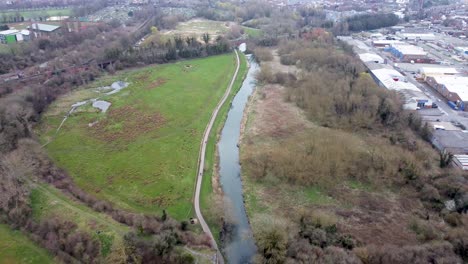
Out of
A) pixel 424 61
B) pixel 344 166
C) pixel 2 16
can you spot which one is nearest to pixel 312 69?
pixel 424 61

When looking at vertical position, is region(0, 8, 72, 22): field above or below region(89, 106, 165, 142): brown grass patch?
above

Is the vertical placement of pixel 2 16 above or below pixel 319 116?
above

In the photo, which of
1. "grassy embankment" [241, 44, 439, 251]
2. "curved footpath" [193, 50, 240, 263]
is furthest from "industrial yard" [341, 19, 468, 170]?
"curved footpath" [193, 50, 240, 263]

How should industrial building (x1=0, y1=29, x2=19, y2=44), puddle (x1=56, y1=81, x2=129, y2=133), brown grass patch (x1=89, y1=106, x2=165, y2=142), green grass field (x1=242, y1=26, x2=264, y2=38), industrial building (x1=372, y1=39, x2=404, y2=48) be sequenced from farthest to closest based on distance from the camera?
green grass field (x1=242, y1=26, x2=264, y2=38)
industrial building (x1=372, y1=39, x2=404, y2=48)
industrial building (x1=0, y1=29, x2=19, y2=44)
puddle (x1=56, y1=81, x2=129, y2=133)
brown grass patch (x1=89, y1=106, x2=165, y2=142)

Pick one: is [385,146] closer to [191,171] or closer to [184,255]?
[191,171]

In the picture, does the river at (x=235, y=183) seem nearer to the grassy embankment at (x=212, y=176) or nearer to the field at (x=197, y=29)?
the grassy embankment at (x=212, y=176)

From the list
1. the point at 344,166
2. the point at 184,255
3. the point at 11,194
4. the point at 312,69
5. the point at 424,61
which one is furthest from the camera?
the point at 424,61

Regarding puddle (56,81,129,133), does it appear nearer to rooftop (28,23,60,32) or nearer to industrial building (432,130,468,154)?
rooftop (28,23,60,32)
